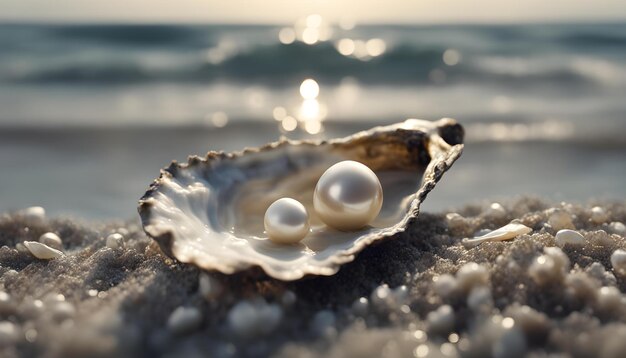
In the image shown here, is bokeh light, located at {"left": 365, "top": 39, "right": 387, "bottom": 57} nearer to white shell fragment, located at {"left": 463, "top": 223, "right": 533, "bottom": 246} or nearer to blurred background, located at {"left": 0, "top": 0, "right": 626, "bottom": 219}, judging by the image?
blurred background, located at {"left": 0, "top": 0, "right": 626, "bottom": 219}

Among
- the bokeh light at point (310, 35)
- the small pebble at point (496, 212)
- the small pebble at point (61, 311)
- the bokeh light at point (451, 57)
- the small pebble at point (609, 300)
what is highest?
the bokeh light at point (310, 35)

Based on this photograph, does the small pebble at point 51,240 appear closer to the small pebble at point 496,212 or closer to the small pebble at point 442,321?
the small pebble at point 442,321

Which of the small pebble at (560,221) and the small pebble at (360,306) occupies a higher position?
the small pebble at (560,221)

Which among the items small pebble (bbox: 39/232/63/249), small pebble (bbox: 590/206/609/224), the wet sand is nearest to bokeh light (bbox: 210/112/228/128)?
small pebble (bbox: 39/232/63/249)

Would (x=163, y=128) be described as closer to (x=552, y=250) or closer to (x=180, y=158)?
(x=180, y=158)

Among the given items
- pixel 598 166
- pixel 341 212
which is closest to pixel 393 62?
pixel 598 166

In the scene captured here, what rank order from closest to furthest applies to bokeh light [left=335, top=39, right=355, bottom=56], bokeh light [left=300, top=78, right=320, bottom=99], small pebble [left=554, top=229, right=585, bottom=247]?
1. small pebble [left=554, top=229, right=585, bottom=247]
2. bokeh light [left=300, top=78, right=320, bottom=99]
3. bokeh light [left=335, top=39, right=355, bottom=56]

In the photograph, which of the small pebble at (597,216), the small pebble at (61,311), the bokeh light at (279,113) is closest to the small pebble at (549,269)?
the small pebble at (597,216)
